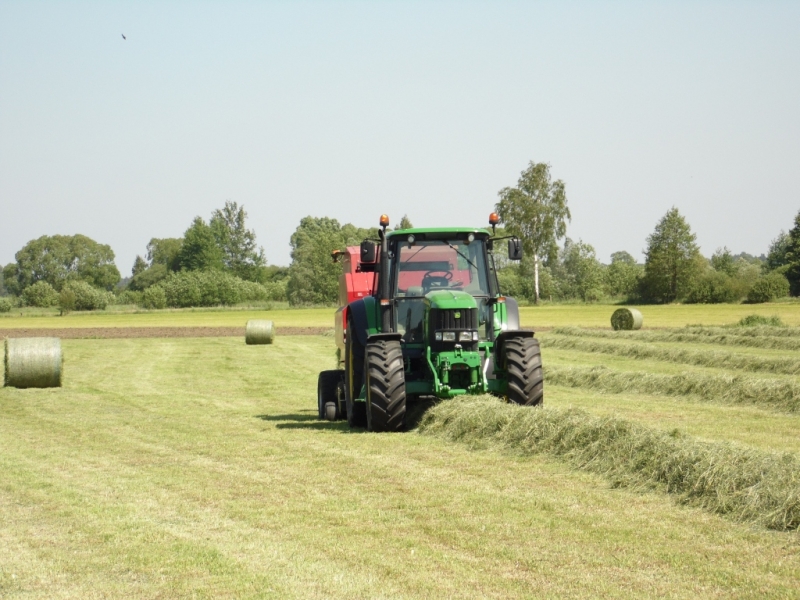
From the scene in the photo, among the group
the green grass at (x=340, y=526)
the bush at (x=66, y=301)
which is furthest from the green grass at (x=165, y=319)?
the green grass at (x=340, y=526)

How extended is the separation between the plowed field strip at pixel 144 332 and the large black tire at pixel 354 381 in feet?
95.9

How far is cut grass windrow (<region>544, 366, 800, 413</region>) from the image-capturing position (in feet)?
46.8

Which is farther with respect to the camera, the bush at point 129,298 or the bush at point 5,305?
the bush at point 129,298

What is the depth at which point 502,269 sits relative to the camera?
91.1 metres

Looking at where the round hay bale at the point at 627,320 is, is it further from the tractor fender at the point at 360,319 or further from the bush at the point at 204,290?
the bush at the point at 204,290

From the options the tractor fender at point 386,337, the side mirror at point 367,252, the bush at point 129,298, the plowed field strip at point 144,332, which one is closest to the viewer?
the tractor fender at point 386,337

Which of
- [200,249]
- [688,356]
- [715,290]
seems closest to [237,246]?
[200,249]

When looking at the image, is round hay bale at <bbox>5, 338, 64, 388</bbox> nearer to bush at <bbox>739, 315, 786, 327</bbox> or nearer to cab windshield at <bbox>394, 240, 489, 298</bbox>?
cab windshield at <bbox>394, 240, 489, 298</bbox>

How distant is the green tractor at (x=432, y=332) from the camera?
1138 cm

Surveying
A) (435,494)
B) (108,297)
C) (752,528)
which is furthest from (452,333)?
(108,297)

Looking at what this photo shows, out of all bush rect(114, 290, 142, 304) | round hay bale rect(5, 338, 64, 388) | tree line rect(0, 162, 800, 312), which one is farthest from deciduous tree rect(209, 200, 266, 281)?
round hay bale rect(5, 338, 64, 388)

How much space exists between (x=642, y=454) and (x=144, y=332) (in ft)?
131

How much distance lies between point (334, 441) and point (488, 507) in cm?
394

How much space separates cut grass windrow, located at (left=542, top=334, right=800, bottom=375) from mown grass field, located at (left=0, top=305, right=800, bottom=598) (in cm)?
630
